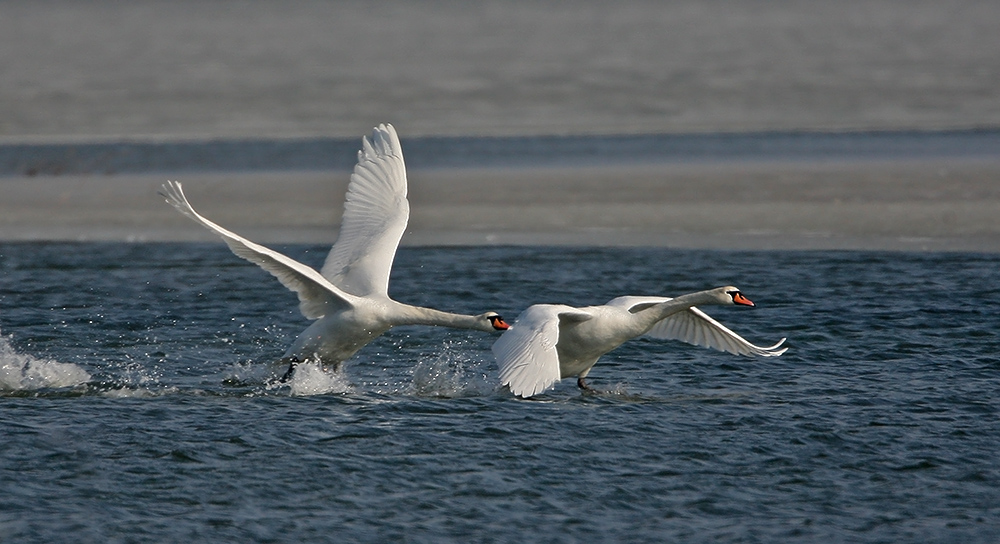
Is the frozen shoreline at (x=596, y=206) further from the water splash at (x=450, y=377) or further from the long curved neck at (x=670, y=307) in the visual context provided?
the long curved neck at (x=670, y=307)

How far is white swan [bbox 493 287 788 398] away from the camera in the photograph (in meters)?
9.13

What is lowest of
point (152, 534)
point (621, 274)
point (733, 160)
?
point (152, 534)

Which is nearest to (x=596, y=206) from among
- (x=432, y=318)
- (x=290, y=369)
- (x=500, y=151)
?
(x=500, y=151)

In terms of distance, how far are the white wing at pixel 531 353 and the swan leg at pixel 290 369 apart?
2235 millimetres

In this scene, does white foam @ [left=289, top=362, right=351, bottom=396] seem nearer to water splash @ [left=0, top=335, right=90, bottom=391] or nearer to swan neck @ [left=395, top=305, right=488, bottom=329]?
swan neck @ [left=395, top=305, right=488, bottom=329]

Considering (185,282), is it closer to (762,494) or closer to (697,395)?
(697,395)

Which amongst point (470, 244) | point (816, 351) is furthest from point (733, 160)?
point (816, 351)

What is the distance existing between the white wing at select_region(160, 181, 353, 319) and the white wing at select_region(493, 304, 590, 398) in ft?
5.52

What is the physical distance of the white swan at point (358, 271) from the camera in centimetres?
1048

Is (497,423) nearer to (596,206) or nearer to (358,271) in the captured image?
(358,271)

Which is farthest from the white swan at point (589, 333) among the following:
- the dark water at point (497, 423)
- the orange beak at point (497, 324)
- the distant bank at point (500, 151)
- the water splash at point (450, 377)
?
the distant bank at point (500, 151)

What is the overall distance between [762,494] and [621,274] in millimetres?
7151

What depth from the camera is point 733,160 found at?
22766mm

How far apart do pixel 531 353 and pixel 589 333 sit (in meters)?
1.28
